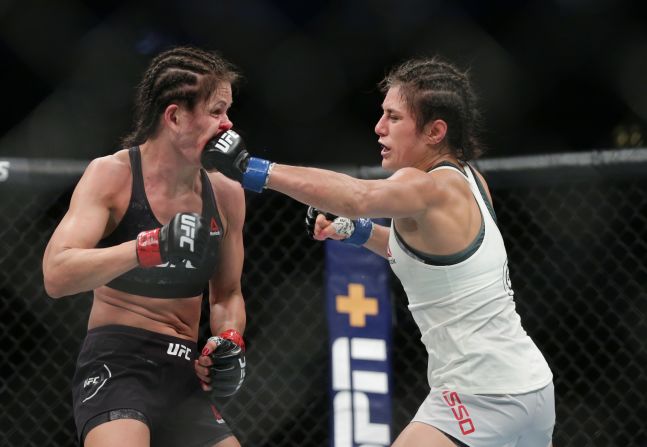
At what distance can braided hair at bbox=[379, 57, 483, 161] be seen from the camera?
6.79ft

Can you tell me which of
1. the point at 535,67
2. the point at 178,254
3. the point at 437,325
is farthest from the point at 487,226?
the point at 535,67

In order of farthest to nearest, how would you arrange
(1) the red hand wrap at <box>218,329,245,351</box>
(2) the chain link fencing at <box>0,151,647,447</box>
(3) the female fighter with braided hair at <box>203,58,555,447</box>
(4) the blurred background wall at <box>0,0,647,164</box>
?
(4) the blurred background wall at <box>0,0,647,164</box>, (2) the chain link fencing at <box>0,151,647,447</box>, (1) the red hand wrap at <box>218,329,245,351</box>, (3) the female fighter with braided hair at <box>203,58,555,447</box>

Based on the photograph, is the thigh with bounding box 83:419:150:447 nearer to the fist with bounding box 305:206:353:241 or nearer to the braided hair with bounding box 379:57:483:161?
the fist with bounding box 305:206:353:241

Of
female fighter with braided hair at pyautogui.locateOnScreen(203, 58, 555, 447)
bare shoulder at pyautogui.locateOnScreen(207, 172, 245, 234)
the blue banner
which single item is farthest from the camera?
the blue banner

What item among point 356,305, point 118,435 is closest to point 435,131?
point 356,305

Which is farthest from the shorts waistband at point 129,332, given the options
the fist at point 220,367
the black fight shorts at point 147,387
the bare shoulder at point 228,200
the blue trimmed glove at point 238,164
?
the blue trimmed glove at point 238,164

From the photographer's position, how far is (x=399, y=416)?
3.54 meters

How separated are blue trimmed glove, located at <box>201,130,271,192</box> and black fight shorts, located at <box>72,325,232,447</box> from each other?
443mm

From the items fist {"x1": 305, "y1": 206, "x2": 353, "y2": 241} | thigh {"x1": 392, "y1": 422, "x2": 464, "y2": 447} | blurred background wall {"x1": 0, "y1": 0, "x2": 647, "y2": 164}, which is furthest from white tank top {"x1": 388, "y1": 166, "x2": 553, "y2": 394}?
blurred background wall {"x1": 0, "y1": 0, "x2": 647, "y2": 164}

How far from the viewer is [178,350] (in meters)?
2.10

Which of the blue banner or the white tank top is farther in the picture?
the blue banner

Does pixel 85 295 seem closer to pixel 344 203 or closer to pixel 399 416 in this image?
pixel 399 416

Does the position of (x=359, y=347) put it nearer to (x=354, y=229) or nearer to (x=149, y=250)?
(x=354, y=229)

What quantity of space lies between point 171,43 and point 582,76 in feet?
5.22
